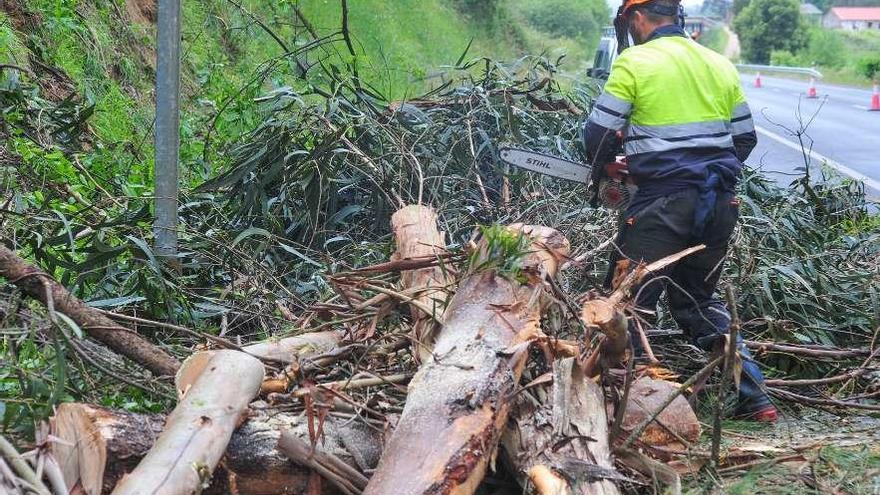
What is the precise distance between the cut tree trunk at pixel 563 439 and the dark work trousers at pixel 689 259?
1086 millimetres

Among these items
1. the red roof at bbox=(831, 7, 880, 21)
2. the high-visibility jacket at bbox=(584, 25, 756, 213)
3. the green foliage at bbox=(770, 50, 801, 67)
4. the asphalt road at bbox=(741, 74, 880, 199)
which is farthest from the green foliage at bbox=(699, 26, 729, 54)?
the high-visibility jacket at bbox=(584, 25, 756, 213)

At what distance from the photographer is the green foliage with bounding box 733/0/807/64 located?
60844mm

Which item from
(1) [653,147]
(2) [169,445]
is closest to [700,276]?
(1) [653,147]

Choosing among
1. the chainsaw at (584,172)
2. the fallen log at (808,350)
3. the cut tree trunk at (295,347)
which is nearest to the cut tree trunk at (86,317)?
the cut tree trunk at (295,347)

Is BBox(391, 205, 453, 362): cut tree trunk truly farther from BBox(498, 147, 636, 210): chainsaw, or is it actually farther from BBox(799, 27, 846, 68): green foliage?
BBox(799, 27, 846, 68): green foliage

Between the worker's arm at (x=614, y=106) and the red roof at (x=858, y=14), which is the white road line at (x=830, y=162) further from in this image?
the red roof at (x=858, y=14)

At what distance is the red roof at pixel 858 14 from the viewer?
334 ft

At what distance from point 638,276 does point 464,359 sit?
0.94 metres

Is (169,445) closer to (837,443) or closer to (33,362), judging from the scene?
(33,362)

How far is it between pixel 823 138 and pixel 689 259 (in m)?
13.0

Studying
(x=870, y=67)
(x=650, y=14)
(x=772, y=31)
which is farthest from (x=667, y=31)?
(x=772, y=31)

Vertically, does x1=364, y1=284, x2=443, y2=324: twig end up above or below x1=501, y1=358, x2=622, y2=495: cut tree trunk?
above

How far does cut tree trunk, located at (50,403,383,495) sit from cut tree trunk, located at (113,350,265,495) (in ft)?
0.26

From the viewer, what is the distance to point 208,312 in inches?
168
